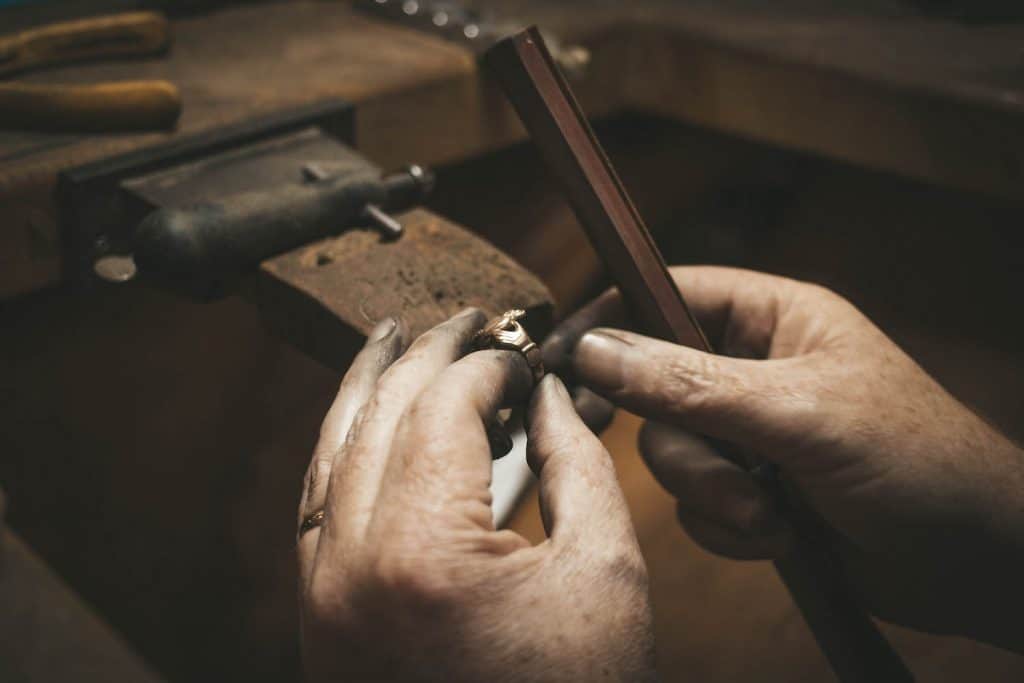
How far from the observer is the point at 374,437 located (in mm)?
600

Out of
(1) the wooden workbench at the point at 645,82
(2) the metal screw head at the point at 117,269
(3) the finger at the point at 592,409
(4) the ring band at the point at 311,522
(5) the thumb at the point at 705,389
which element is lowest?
(3) the finger at the point at 592,409

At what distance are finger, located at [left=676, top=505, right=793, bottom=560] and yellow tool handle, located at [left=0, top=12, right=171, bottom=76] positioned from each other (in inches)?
37.5

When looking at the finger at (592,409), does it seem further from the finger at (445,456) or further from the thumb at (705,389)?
the finger at (445,456)

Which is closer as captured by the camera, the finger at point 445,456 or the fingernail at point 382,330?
the finger at point 445,456

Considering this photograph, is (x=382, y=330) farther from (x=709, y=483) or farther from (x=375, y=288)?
(x=709, y=483)

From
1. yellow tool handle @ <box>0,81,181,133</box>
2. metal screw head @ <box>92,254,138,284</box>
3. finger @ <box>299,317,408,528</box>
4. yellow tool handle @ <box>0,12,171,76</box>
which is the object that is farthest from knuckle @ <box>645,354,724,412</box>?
yellow tool handle @ <box>0,12,171,76</box>

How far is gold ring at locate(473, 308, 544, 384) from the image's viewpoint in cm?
68

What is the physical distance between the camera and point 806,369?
76cm

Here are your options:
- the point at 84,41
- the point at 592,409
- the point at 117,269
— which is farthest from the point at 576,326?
the point at 84,41

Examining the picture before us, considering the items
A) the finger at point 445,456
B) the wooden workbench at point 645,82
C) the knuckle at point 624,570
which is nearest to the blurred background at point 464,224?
the wooden workbench at point 645,82

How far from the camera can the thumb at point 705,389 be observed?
28.4 inches

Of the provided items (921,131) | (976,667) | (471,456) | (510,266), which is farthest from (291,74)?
(976,667)

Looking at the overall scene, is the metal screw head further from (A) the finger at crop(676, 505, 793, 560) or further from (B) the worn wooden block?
(A) the finger at crop(676, 505, 793, 560)

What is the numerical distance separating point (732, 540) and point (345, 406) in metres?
0.46
